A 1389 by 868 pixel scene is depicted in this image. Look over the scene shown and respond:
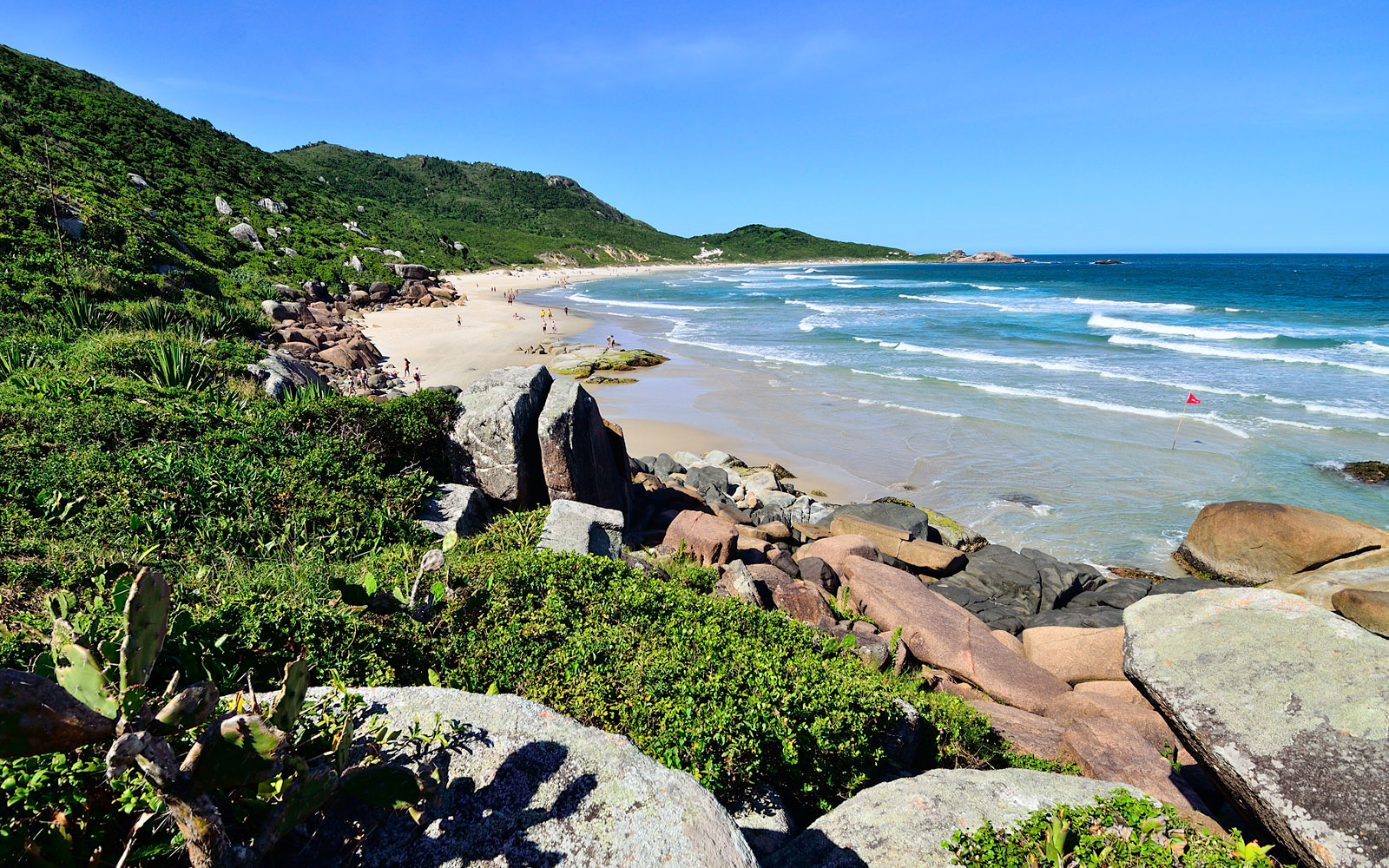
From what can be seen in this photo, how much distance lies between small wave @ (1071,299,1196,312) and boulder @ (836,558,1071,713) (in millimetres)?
55472

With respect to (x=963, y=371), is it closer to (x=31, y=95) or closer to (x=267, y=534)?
(x=267, y=534)

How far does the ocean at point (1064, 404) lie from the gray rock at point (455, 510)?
9.82 metres

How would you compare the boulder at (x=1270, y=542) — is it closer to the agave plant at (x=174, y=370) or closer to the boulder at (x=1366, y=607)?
the boulder at (x=1366, y=607)

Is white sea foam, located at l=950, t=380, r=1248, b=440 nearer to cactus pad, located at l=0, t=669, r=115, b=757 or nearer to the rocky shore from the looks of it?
the rocky shore

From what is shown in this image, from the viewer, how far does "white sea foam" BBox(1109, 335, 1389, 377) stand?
2773 centimetres

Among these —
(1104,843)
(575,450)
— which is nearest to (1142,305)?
(575,450)

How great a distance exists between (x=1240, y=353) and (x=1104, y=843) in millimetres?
38010

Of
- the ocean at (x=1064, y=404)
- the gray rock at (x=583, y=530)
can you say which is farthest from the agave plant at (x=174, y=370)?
the ocean at (x=1064, y=404)

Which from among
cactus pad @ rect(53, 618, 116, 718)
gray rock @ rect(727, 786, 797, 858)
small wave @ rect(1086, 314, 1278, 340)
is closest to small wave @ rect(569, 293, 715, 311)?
small wave @ rect(1086, 314, 1278, 340)

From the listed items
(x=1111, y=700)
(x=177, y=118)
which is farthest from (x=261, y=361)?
(x=177, y=118)

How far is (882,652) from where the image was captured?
658 cm

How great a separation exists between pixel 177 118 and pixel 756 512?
2602 inches

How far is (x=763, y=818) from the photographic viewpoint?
371cm

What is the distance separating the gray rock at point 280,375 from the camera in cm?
1142
